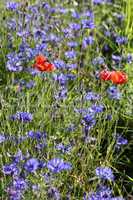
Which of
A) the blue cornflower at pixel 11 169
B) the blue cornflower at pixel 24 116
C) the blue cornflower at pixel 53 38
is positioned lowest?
the blue cornflower at pixel 11 169

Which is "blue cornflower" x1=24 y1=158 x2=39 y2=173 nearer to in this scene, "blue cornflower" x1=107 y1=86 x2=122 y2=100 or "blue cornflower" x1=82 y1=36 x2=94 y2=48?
"blue cornflower" x1=107 y1=86 x2=122 y2=100

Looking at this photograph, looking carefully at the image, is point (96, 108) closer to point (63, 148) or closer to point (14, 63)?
point (63, 148)

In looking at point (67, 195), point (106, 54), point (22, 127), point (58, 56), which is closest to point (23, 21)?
point (58, 56)

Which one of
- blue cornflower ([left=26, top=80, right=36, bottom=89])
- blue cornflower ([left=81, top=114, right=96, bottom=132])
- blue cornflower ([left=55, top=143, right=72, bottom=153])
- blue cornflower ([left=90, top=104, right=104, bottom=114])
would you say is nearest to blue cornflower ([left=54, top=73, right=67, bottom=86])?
blue cornflower ([left=26, top=80, right=36, bottom=89])

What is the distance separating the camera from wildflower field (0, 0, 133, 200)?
280 cm

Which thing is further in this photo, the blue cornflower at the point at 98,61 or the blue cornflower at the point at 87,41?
the blue cornflower at the point at 87,41

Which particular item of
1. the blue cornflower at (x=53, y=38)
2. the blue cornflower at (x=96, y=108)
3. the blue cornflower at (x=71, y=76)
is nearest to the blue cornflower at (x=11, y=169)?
the blue cornflower at (x=96, y=108)

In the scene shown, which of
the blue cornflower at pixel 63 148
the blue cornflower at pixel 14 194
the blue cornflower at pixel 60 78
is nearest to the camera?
the blue cornflower at pixel 14 194

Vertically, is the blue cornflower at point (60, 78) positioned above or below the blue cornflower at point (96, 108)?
above

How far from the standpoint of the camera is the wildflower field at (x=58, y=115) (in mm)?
2799

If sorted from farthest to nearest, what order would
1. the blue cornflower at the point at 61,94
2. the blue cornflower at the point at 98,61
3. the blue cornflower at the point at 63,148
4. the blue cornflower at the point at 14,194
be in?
1. the blue cornflower at the point at 98,61
2. the blue cornflower at the point at 61,94
3. the blue cornflower at the point at 63,148
4. the blue cornflower at the point at 14,194

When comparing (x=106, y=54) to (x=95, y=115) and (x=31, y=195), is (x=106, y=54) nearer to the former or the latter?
(x=95, y=115)

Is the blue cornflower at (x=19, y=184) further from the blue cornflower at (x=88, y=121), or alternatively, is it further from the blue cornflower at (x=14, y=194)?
the blue cornflower at (x=88, y=121)

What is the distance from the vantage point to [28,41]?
4.19 meters
